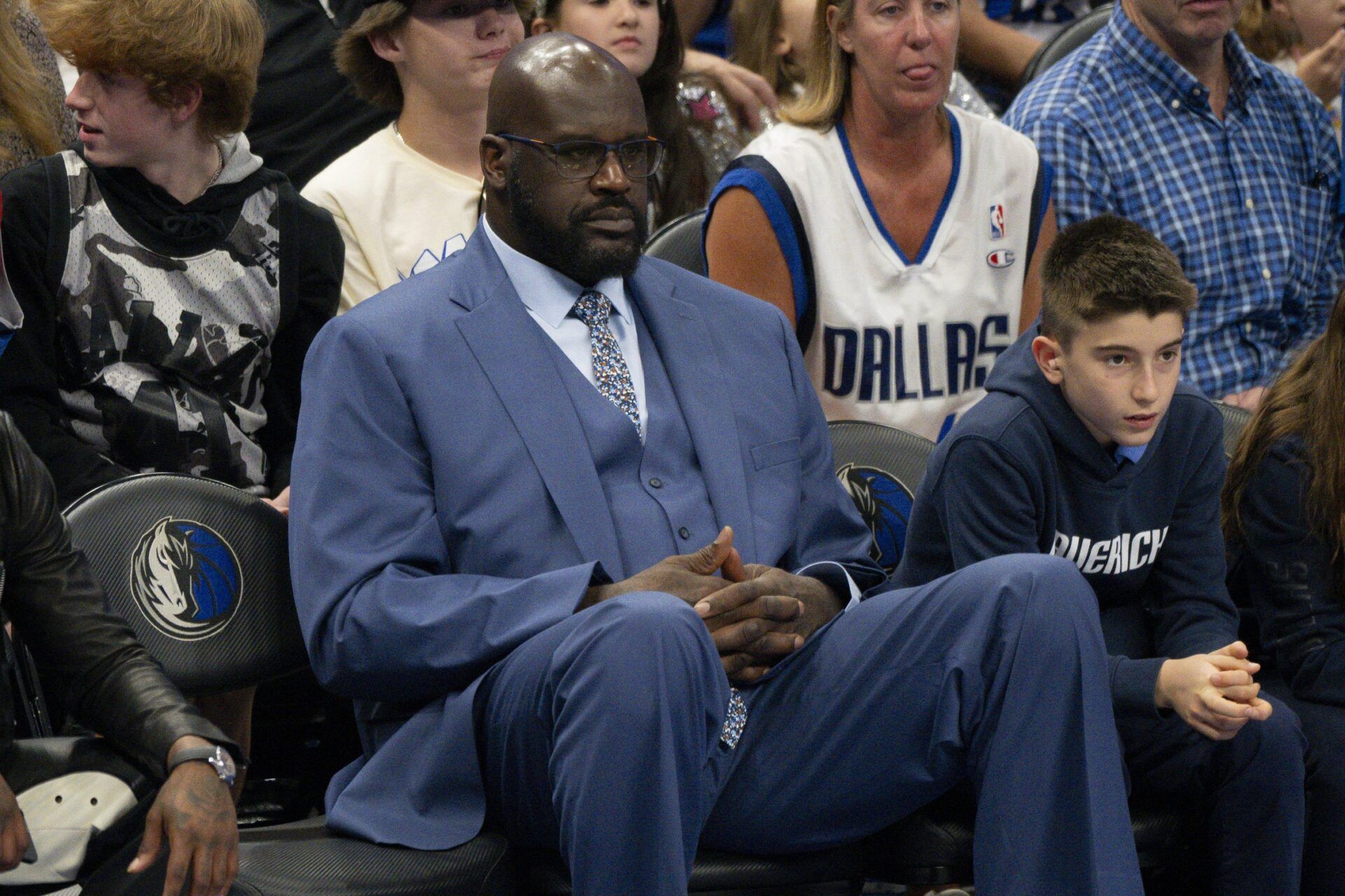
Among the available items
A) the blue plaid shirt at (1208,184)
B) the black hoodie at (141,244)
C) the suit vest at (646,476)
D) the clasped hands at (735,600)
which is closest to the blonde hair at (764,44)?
the blue plaid shirt at (1208,184)

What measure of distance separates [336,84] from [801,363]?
1845 millimetres

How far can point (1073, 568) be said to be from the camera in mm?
2750

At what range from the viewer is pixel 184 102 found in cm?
354

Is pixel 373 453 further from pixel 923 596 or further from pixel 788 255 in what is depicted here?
pixel 788 255

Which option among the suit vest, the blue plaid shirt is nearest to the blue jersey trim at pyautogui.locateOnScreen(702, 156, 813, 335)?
the blue plaid shirt

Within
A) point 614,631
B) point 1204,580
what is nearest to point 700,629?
point 614,631

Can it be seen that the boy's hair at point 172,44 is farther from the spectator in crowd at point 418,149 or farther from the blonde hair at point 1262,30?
the blonde hair at point 1262,30

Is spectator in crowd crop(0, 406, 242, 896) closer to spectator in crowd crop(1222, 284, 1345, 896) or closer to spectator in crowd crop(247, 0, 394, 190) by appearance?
spectator in crowd crop(1222, 284, 1345, 896)

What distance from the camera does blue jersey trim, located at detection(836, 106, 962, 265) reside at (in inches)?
159

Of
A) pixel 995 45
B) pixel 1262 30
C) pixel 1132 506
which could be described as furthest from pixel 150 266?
pixel 1262 30

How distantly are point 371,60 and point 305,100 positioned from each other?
484 mm

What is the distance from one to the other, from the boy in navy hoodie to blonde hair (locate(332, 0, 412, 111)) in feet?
5.18

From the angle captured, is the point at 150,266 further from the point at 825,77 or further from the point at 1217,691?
the point at 1217,691

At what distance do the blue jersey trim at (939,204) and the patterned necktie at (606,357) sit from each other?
1047mm
